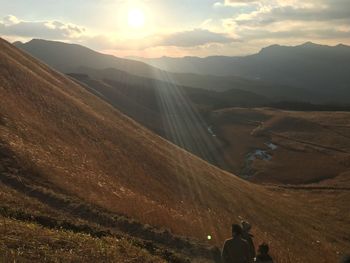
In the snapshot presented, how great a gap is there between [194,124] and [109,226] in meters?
136

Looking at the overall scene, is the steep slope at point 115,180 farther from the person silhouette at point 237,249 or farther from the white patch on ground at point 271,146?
the white patch on ground at point 271,146

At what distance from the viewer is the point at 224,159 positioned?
11606 centimetres

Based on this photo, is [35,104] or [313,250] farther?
[35,104]

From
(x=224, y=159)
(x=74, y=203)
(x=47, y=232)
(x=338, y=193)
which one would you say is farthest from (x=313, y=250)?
(x=224, y=159)

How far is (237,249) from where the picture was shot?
16.9 m

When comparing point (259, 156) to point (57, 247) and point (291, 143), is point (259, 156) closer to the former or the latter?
point (291, 143)

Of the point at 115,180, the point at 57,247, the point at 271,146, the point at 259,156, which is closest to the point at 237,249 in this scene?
the point at 57,247

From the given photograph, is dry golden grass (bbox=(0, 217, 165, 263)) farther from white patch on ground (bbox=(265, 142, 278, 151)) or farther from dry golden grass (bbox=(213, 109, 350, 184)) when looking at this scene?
white patch on ground (bbox=(265, 142, 278, 151))

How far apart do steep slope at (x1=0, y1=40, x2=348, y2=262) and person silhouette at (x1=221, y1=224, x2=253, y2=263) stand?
21.8 ft

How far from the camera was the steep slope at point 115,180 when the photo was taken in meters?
27.8

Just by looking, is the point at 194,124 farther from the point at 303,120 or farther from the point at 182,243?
the point at 182,243

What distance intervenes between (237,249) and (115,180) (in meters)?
21.1

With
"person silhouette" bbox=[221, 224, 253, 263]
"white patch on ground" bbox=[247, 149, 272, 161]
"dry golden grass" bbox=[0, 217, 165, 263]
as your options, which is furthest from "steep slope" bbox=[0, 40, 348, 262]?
"white patch on ground" bbox=[247, 149, 272, 161]

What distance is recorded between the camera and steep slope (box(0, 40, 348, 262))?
2778cm
